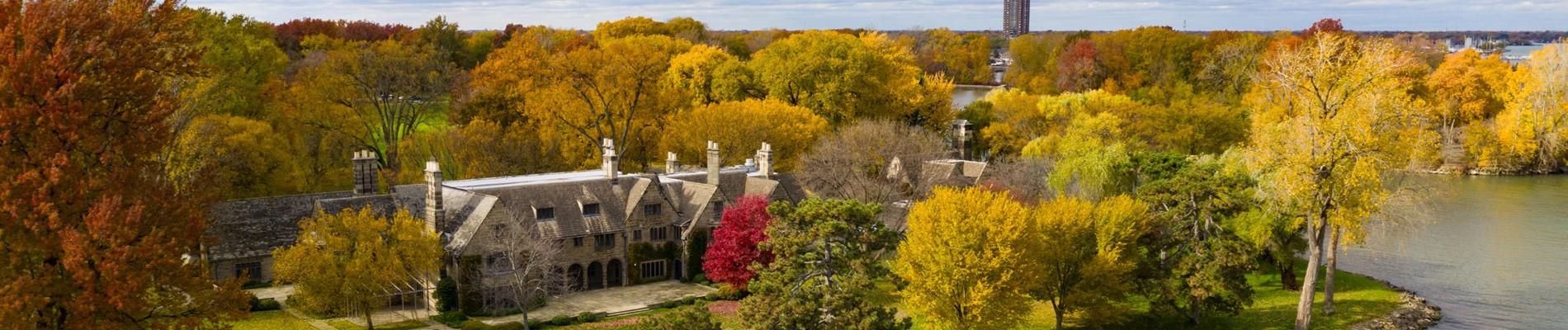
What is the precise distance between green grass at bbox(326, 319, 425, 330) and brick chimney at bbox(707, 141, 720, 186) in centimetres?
1436

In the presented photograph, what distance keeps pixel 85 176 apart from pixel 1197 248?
110ft

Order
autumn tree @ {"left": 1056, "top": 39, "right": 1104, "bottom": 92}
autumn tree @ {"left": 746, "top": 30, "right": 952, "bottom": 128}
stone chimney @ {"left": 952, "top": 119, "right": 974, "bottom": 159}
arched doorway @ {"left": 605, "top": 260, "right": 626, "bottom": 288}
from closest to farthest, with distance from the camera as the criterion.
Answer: arched doorway @ {"left": 605, "top": 260, "right": 626, "bottom": 288}, autumn tree @ {"left": 746, "top": 30, "right": 952, "bottom": 128}, stone chimney @ {"left": 952, "top": 119, "right": 974, "bottom": 159}, autumn tree @ {"left": 1056, "top": 39, "right": 1104, "bottom": 92}

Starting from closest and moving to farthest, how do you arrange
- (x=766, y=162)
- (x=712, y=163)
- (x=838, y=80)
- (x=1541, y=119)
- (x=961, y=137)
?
(x=712, y=163)
(x=766, y=162)
(x=838, y=80)
(x=961, y=137)
(x=1541, y=119)

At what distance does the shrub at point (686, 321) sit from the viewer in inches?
1315

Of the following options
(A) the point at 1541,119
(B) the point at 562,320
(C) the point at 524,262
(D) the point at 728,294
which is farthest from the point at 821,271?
(A) the point at 1541,119

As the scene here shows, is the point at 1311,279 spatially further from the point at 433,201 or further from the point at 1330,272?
the point at 433,201

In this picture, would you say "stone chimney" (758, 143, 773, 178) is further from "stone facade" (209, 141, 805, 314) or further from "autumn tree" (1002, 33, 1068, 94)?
"autumn tree" (1002, 33, 1068, 94)

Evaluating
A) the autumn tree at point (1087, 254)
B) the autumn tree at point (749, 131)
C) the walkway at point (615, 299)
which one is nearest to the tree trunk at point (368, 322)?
the walkway at point (615, 299)

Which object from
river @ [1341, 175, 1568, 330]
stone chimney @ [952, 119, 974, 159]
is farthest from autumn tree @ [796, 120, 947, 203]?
river @ [1341, 175, 1568, 330]

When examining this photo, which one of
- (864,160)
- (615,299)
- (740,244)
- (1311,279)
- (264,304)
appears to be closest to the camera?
(1311,279)

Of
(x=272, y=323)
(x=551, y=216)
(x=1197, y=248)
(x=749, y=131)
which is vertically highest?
(x=749, y=131)

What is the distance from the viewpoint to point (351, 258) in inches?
1708

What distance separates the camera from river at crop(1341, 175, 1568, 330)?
4850 cm

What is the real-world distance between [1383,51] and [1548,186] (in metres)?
53.4
